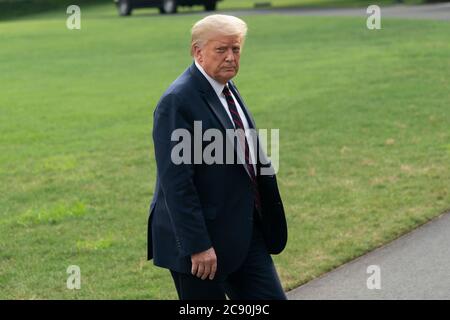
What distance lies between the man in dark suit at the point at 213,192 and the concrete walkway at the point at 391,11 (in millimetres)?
23246

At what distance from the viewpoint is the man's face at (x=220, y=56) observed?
4.51m

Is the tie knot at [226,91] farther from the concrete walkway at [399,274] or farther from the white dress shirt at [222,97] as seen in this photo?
the concrete walkway at [399,274]

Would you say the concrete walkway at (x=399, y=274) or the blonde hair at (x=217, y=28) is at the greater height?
the blonde hair at (x=217, y=28)

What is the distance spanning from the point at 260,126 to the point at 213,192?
9.33 m

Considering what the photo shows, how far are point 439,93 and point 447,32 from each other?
8.20 metres

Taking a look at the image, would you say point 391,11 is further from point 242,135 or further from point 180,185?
point 180,185

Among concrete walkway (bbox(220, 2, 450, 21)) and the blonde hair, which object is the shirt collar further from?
concrete walkway (bbox(220, 2, 450, 21))

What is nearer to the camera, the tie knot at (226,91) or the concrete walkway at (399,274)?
the tie knot at (226,91)

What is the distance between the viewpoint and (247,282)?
184 inches

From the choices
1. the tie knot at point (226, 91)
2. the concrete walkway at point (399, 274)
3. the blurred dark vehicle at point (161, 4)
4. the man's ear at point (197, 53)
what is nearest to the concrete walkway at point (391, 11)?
the blurred dark vehicle at point (161, 4)

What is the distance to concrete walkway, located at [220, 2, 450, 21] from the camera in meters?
29.3

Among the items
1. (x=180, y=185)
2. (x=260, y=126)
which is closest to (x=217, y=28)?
(x=180, y=185)

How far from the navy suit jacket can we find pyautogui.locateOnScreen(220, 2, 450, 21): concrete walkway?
23370mm

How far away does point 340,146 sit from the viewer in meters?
12.3
